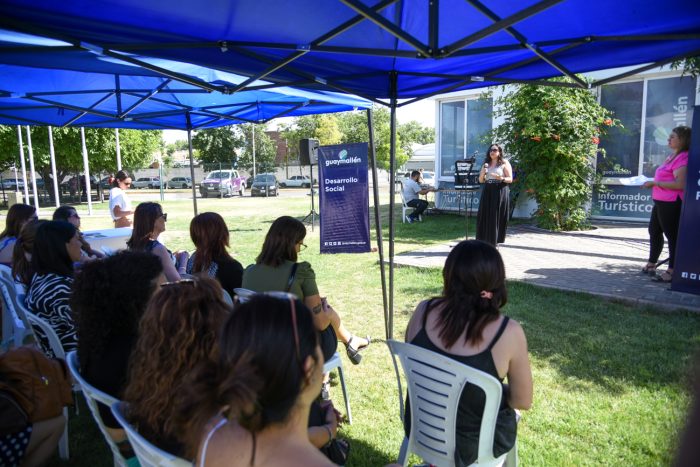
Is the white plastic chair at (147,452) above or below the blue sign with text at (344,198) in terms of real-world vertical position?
below

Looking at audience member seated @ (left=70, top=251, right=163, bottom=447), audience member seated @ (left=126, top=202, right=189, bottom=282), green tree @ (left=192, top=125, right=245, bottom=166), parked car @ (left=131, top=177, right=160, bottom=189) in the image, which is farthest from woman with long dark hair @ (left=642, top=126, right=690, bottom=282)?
parked car @ (left=131, top=177, right=160, bottom=189)

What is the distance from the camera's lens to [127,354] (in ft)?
6.77

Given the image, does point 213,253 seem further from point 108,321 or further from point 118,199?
point 118,199

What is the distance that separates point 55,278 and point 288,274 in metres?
1.45

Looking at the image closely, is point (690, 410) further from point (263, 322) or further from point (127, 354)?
point (127, 354)

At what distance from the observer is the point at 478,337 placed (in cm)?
→ 203

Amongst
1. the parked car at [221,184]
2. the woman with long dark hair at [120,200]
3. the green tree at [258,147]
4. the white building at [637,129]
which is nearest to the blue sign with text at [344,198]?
the woman with long dark hair at [120,200]

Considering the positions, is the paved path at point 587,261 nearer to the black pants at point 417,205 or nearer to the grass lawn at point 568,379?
the grass lawn at point 568,379

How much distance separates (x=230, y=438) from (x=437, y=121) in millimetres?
14076

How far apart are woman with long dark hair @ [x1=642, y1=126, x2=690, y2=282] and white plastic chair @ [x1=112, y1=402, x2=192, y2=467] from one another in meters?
5.65

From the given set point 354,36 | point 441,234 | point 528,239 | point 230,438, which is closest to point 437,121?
point 441,234

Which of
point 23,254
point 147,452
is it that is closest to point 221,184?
Answer: point 23,254

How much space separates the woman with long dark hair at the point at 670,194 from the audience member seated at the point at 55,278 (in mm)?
5811

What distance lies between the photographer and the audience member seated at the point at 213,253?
3.69 metres
